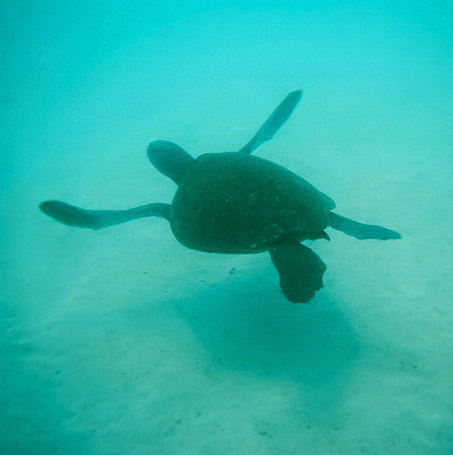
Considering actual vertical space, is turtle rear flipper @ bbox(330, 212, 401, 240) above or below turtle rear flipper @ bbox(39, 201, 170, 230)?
below

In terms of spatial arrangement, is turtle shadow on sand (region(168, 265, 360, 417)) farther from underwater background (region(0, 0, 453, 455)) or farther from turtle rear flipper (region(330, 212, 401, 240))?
turtle rear flipper (region(330, 212, 401, 240))

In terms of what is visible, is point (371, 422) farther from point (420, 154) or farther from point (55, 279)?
point (420, 154)

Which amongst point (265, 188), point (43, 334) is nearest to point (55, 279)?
point (43, 334)

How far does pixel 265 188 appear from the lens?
2.41m

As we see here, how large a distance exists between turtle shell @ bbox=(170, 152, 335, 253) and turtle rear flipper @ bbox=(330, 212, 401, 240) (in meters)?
0.26

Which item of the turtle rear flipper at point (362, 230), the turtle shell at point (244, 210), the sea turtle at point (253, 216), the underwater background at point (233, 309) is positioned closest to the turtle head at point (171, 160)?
the sea turtle at point (253, 216)

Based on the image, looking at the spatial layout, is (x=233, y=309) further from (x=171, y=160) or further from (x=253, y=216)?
(x=171, y=160)

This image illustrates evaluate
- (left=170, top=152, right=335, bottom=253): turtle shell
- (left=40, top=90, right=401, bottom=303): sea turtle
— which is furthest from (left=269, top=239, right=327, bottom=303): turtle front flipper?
(left=170, top=152, right=335, bottom=253): turtle shell

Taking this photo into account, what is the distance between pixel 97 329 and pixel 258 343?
73.6 inches

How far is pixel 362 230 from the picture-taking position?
2.74 m

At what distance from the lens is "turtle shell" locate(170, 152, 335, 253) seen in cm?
230

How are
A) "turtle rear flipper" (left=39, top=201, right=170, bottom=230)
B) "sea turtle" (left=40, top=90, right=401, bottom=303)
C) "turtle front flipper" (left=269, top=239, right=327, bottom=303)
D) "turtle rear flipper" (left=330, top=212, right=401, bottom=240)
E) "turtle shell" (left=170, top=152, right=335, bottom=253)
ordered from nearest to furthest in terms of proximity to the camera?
1. "turtle front flipper" (left=269, top=239, right=327, bottom=303)
2. "sea turtle" (left=40, top=90, right=401, bottom=303)
3. "turtle shell" (left=170, top=152, right=335, bottom=253)
4. "turtle rear flipper" (left=39, top=201, right=170, bottom=230)
5. "turtle rear flipper" (left=330, top=212, right=401, bottom=240)

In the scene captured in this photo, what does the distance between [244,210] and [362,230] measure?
1272mm

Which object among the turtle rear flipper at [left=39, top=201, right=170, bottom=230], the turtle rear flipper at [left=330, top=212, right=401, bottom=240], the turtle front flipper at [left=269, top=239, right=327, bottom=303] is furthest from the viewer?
the turtle rear flipper at [left=330, top=212, right=401, bottom=240]
